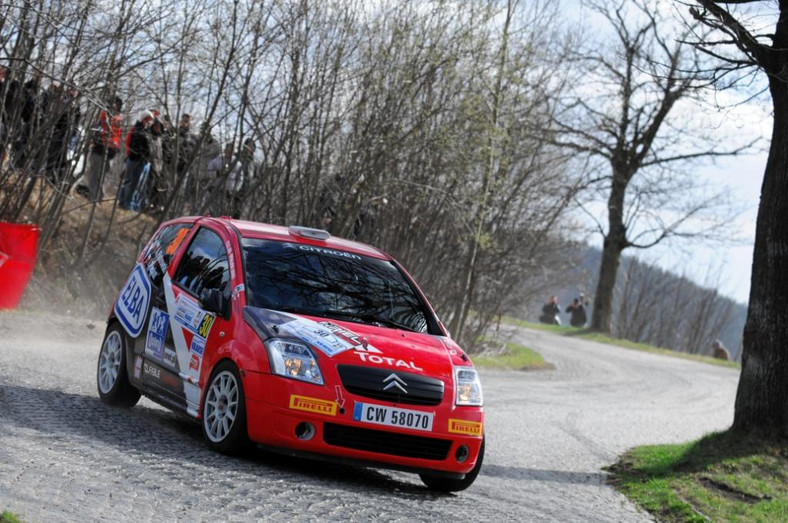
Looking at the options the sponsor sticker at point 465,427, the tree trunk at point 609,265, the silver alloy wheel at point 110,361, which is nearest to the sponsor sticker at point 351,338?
the sponsor sticker at point 465,427

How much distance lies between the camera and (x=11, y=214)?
18.2 metres

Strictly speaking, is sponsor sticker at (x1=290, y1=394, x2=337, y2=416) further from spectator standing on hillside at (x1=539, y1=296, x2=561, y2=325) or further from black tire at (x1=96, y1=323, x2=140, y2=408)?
spectator standing on hillside at (x1=539, y1=296, x2=561, y2=325)

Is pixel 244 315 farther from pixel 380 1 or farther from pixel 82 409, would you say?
pixel 380 1

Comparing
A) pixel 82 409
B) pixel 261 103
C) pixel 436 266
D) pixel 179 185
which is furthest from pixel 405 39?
pixel 82 409

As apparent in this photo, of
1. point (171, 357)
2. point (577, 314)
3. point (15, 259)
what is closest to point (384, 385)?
point (171, 357)

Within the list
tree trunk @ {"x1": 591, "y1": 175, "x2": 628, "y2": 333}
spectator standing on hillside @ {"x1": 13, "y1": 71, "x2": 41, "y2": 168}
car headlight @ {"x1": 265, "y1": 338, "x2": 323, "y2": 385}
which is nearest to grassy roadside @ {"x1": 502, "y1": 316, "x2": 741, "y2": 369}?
tree trunk @ {"x1": 591, "y1": 175, "x2": 628, "y2": 333}

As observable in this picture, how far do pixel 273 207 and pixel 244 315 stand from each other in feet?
44.1

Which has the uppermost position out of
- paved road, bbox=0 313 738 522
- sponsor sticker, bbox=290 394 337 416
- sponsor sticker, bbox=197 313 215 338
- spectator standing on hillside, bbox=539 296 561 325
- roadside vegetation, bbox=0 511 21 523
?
spectator standing on hillside, bbox=539 296 561 325

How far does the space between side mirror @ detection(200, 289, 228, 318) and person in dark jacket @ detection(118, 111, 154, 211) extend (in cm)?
1061

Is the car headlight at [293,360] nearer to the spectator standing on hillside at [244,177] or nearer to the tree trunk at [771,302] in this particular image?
the tree trunk at [771,302]

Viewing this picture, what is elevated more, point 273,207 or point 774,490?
point 273,207

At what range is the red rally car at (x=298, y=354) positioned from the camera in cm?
794

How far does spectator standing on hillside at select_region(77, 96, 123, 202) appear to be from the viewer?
17422 mm

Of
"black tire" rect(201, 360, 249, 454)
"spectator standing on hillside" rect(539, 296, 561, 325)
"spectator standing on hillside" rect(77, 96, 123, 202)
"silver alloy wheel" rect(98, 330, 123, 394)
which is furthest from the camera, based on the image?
"spectator standing on hillside" rect(539, 296, 561, 325)
